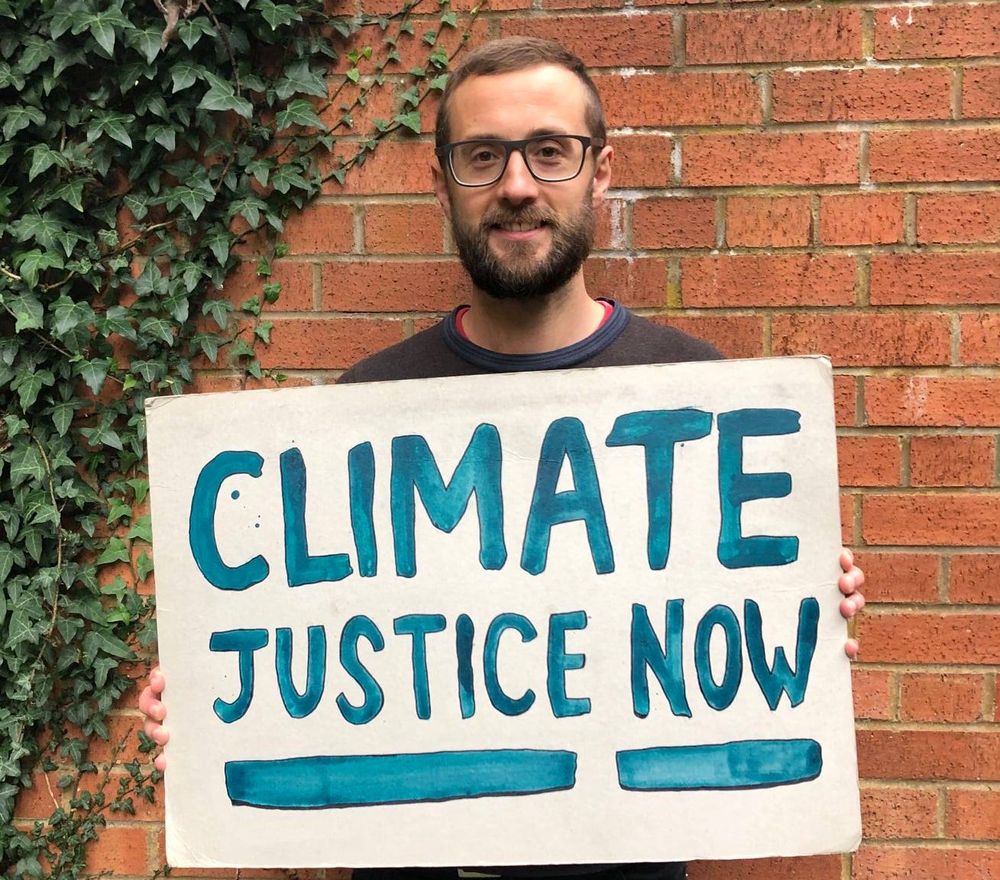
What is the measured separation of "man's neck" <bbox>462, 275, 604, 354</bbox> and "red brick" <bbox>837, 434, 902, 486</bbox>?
61 cm

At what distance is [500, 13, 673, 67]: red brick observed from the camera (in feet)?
5.70

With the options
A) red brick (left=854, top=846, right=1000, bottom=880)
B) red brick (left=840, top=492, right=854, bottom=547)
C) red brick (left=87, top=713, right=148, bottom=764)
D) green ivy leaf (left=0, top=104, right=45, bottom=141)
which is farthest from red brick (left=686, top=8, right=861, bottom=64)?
red brick (left=87, top=713, right=148, bottom=764)

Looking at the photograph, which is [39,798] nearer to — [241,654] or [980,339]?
[241,654]

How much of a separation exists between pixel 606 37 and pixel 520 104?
45cm

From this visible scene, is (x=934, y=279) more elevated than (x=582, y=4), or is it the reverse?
(x=582, y=4)

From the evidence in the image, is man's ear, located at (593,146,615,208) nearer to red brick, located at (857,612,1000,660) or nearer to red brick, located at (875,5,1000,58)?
red brick, located at (875,5,1000,58)

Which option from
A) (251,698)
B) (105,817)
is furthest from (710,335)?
(105,817)

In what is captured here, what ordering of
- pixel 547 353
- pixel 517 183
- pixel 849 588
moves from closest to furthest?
pixel 849 588 < pixel 517 183 < pixel 547 353

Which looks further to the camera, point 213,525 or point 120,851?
point 120,851

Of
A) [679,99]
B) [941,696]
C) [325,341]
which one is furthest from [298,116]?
[941,696]

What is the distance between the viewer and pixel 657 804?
4.30ft

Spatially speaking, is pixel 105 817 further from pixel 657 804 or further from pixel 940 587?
pixel 940 587

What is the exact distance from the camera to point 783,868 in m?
1.80

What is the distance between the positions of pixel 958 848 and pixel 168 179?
2165mm
